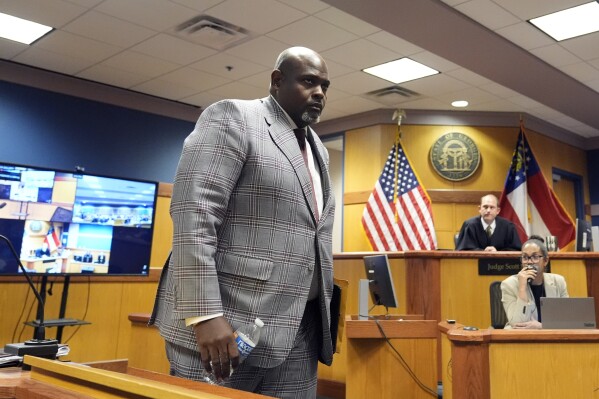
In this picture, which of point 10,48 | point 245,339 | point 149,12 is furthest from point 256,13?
point 245,339

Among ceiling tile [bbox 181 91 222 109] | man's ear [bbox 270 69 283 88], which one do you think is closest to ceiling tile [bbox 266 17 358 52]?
ceiling tile [bbox 181 91 222 109]

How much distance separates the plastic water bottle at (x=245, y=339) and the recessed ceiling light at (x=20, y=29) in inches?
166

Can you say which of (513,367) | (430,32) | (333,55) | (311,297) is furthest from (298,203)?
(333,55)

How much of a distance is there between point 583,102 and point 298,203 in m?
5.92

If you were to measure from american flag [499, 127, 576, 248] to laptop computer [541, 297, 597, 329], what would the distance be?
3.42m

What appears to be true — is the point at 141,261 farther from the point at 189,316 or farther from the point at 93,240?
the point at 189,316

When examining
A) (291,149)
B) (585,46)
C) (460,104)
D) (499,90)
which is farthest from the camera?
(460,104)

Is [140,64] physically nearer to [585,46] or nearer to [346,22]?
[346,22]

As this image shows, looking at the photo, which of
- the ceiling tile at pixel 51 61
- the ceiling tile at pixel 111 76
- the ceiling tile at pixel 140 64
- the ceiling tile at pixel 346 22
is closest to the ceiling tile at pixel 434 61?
the ceiling tile at pixel 346 22

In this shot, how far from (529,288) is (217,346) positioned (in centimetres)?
268

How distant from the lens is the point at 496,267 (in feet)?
12.3

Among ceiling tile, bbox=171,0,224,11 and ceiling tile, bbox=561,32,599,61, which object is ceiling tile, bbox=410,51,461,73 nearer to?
ceiling tile, bbox=561,32,599,61

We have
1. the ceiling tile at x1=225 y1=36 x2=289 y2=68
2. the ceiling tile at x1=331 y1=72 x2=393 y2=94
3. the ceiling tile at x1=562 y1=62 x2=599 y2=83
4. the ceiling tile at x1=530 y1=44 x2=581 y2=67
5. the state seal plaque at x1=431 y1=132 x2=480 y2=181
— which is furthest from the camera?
the state seal plaque at x1=431 y1=132 x2=480 y2=181

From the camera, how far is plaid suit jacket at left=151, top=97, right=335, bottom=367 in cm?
111
